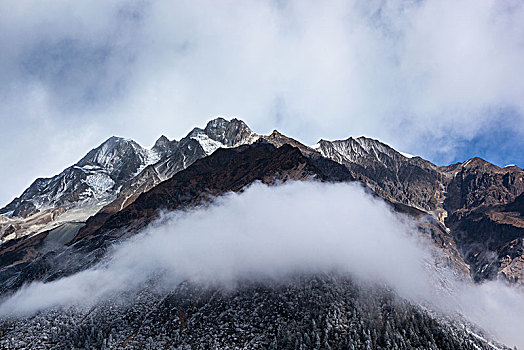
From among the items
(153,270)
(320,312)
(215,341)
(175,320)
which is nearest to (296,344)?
(320,312)

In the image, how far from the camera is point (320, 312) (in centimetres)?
14212

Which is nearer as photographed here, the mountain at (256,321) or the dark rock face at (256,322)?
the dark rock face at (256,322)

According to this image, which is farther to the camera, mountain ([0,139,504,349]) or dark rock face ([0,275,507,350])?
mountain ([0,139,504,349])

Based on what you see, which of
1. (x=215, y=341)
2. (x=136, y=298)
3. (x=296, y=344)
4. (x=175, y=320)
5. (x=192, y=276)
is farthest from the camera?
(x=192, y=276)

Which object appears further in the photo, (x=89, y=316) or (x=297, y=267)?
(x=297, y=267)

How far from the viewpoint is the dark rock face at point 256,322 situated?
134 m

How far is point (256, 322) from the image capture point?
144 m

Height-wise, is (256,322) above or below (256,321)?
below

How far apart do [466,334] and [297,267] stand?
7483cm

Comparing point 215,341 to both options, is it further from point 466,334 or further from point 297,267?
point 466,334

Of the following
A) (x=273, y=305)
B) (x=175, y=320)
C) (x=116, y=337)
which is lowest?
(x=116, y=337)

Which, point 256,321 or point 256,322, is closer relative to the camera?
point 256,322

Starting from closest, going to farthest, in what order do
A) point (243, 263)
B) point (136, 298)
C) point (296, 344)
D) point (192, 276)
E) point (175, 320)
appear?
point (296, 344)
point (175, 320)
point (136, 298)
point (192, 276)
point (243, 263)

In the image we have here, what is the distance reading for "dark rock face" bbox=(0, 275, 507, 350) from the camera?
13450 centimetres
